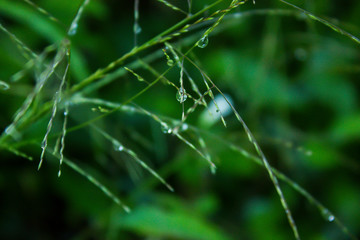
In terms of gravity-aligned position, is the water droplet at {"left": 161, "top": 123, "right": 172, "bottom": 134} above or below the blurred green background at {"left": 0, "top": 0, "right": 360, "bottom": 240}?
below

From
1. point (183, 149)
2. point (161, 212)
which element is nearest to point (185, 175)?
point (183, 149)

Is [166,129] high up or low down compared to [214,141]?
down

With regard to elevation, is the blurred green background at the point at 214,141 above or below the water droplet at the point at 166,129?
above

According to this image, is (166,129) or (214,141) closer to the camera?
(166,129)

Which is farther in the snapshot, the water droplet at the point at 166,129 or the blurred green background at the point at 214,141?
the blurred green background at the point at 214,141

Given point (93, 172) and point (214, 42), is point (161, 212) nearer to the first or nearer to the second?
point (93, 172)

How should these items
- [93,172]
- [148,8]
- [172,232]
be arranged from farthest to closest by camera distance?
[148,8]
[93,172]
[172,232]

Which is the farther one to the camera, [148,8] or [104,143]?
[148,8]

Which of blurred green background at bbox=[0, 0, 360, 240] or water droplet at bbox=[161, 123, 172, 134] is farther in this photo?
blurred green background at bbox=[0, 0, 360, 240]
